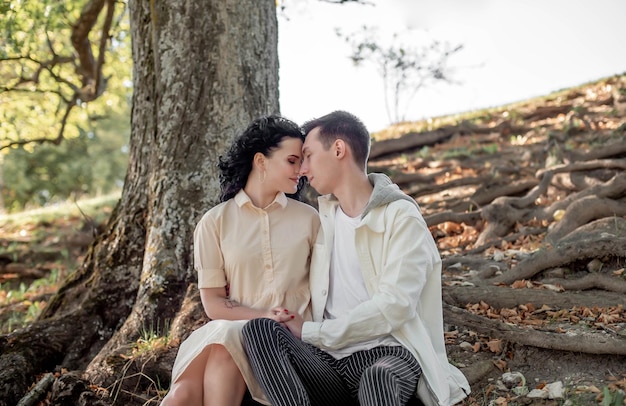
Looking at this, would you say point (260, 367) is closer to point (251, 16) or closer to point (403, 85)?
point (251, 16)

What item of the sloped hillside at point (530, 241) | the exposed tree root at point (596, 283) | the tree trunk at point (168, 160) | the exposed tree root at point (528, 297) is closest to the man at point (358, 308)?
the sloped hillside at point (530, 241)

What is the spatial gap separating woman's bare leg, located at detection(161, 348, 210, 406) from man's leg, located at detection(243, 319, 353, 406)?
0.26 meters

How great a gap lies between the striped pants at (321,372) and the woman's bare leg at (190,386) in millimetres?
264

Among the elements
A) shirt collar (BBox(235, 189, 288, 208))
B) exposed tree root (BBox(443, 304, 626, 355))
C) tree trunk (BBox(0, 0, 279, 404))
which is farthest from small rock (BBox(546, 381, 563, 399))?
tree trunk (BBox(0, 0, 279, 404))

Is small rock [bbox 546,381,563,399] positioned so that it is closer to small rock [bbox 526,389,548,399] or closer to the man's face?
small rock [bbox 526,389,548,399]

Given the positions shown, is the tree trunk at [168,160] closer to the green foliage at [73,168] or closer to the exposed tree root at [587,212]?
the exposed tree root at [587,212]

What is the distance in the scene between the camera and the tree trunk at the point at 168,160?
14.4 feet

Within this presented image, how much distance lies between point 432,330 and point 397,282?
0.39 metres

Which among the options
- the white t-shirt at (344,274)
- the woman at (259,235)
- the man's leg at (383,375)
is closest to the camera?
the man's leg at (383,375)

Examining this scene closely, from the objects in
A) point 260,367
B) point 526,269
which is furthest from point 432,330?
point 526,269

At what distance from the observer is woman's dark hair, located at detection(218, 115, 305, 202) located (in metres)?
3.50

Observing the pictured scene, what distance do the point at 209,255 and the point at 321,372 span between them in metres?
0.93

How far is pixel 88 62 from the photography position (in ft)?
29.9

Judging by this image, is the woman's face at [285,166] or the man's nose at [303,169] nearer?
the man's nose at [303,169]
